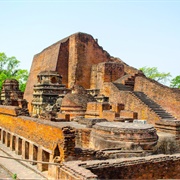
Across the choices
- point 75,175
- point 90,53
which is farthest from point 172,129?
point 90,53

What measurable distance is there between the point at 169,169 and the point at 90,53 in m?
19.8

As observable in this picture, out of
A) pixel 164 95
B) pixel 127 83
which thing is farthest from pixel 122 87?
pixel 164 95

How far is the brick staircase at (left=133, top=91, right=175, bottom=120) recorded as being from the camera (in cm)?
1463

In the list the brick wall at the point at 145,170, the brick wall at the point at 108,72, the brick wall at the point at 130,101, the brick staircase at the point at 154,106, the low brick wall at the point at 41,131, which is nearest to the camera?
the brick wall at the point at 145,170

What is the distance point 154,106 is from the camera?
15.7 m

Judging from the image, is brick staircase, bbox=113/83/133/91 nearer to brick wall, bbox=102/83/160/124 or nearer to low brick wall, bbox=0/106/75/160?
brick wall, bbox=102/83/160/124

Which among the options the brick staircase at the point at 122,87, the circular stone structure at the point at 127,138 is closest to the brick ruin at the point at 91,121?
the circular stone structure at the point at 127,138

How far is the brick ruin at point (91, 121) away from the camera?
718cm

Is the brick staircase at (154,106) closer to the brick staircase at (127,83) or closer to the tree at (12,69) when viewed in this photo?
the brick staircase at (127,83)

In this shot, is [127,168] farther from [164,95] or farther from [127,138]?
[164,95]

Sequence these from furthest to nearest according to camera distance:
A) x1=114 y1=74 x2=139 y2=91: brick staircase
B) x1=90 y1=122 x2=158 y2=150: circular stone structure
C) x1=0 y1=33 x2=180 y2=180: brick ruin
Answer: x1=114 y1=74 x2=139 y2=91: brick staircase < x1=90 y1=122 x2=158 y2=150: circular stone structure < x1=0 y1=33 x2=180 y2=180: brick ruin

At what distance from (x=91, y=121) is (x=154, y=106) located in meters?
5.50

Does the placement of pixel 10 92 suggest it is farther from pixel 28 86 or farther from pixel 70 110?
pixel 70 110

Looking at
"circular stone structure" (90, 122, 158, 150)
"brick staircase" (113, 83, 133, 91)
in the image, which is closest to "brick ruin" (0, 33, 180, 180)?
"circular stone structure" (90, 122, 158, 150)
